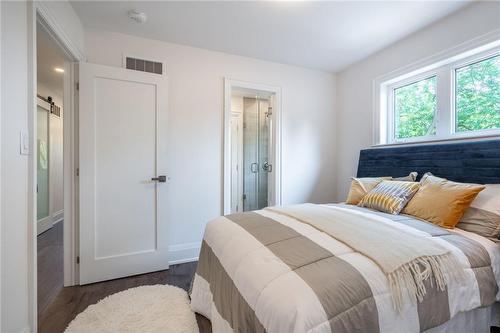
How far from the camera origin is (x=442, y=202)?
1638 mm

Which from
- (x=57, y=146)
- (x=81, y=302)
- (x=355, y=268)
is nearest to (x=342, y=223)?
(x=355, y=268)

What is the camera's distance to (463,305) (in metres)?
1.07

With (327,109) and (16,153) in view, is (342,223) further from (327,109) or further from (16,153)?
(327,109)

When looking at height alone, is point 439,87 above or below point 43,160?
above

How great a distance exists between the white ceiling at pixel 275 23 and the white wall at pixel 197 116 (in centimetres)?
14

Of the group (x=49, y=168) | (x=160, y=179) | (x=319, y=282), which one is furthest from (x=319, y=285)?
(x=49, y=168)

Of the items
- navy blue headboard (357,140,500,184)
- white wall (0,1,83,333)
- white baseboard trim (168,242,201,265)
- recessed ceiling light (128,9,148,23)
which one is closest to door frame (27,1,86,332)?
white wall (0,1,83,333)

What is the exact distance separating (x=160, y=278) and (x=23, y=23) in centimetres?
218

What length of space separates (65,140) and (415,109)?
12.0 ft

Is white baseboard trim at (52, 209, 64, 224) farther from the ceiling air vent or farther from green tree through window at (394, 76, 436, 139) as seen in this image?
green tree through window at (394, 76, 436, 139)

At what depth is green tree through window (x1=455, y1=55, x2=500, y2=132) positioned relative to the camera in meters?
1.98

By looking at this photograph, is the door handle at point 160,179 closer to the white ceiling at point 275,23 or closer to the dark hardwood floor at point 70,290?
the dark hardwood floor at point 70,290

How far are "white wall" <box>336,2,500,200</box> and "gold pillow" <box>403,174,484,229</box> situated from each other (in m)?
1.32

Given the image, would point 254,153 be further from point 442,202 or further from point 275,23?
point 442,202
